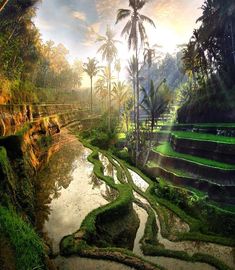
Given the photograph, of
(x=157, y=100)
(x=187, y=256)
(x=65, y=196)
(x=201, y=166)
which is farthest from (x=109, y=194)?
(x=157, y=100)

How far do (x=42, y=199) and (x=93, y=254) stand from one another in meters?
5.25

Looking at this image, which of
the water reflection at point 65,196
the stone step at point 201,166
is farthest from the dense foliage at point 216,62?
the water reflection at point 65,196

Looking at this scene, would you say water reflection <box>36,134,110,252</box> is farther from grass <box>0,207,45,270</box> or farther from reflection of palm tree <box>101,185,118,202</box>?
grass <box>0,207,45,270</box>

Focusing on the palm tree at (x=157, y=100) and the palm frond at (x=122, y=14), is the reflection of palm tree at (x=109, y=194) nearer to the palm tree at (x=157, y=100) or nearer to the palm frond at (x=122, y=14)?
the palm tree at (x=157, y=100)

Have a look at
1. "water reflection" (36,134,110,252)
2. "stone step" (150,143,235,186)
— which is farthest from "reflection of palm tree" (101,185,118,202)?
"stone step" (150,143,235,186)

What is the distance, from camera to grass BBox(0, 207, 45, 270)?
6122mm

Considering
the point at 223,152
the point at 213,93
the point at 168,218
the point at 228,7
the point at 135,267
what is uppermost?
the point at 228,7

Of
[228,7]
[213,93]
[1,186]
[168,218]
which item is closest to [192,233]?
[168,218]

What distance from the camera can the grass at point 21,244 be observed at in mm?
6122

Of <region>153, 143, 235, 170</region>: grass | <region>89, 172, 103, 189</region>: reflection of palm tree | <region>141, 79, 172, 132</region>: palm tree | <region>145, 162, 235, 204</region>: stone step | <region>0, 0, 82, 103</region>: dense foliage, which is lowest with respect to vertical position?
<region>145, 162, 235, 204</region>: stone step

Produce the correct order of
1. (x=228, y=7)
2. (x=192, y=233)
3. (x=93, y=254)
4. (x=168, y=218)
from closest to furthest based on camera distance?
(x=93, y=254), (x=192, y=233), (x=168, y=218), (x=228, y=7)

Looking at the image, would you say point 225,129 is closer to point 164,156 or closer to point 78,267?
point 164,156

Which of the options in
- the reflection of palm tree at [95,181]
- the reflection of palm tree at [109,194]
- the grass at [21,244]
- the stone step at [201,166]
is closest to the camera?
the grass at [21,244]

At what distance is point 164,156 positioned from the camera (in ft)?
79.9
